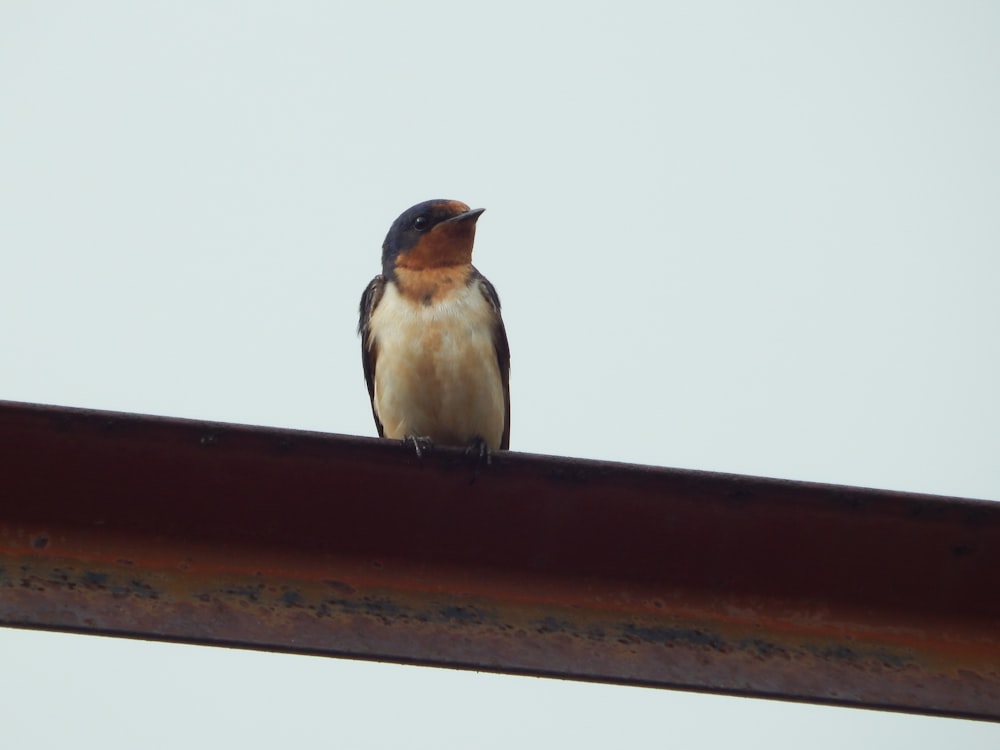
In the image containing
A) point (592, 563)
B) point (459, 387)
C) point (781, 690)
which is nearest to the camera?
point (781, 690)

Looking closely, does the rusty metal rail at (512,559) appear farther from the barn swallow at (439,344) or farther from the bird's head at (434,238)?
the bird's head at (434,238)

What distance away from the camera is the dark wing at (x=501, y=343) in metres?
7.00

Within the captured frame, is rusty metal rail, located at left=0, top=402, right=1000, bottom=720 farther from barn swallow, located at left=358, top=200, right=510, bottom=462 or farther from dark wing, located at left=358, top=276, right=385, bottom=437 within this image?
dark wing, located at left=358, top=276, right=385, bottom=437

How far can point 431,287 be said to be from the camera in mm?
6855

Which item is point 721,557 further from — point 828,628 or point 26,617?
point 26,617

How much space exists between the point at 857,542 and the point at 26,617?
6.84 feet

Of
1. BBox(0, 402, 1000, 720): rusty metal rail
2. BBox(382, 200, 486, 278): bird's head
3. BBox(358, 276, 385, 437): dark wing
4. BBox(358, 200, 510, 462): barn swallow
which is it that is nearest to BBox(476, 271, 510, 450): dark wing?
BBox(358, 200, 510, 462): barn swallow

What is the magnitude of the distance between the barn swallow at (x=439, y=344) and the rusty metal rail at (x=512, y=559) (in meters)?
2.74

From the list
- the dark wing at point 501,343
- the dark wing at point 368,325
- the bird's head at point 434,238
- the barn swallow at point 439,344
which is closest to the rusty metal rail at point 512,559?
the barn swallow at point 439,344

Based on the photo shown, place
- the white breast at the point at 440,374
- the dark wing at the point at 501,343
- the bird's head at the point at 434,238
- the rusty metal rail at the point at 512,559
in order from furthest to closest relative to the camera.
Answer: the bird's head at the point at 434,238, the dark wing at the point at 501,343, the white breast at the point at 440,374, the rusty metal rail at the point at 512,559

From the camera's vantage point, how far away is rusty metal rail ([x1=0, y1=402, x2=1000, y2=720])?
3.44 meters

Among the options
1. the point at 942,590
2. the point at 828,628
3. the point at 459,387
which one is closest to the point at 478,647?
the point at 828,628

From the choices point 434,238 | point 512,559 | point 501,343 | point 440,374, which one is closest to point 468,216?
point 434,238

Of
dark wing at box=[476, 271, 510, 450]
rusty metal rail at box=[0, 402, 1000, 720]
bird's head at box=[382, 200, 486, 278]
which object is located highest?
bird's head at box=[382, 200, 486, 278]
